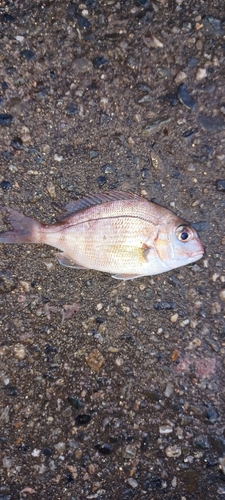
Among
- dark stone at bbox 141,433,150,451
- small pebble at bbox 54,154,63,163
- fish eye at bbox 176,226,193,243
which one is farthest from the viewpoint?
small pebble at bbox 54,154,63,163

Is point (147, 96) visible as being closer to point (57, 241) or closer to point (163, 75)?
point (163, 75)

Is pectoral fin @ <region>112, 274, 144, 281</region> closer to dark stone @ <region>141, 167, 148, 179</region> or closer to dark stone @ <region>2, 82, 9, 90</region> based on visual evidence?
dark stone @ <region>141, 167, 148, 179</region>

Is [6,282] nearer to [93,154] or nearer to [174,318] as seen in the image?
[93,154]

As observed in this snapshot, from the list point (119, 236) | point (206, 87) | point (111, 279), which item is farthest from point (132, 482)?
point (206, 87)

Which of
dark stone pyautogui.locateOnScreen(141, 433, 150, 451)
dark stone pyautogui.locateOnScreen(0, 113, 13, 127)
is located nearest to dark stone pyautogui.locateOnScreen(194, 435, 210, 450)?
dark stone pyautogui.locateOnScreen(141, 433, 150, 451)

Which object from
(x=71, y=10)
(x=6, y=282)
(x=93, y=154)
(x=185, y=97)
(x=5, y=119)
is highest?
(x=71, y=10)

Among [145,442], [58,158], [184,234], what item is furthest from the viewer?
[58,158]

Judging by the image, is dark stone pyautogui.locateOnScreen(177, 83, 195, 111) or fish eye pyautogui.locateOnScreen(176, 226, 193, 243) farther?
dark stone pyautogui.locateOnScreen(177, 83, 195, 111)

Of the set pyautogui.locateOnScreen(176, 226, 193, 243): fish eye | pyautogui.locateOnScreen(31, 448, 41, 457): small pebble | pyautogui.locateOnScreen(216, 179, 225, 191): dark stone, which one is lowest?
pyautogui.locateOnScreen(31, 448, 41, 457): small pebble
